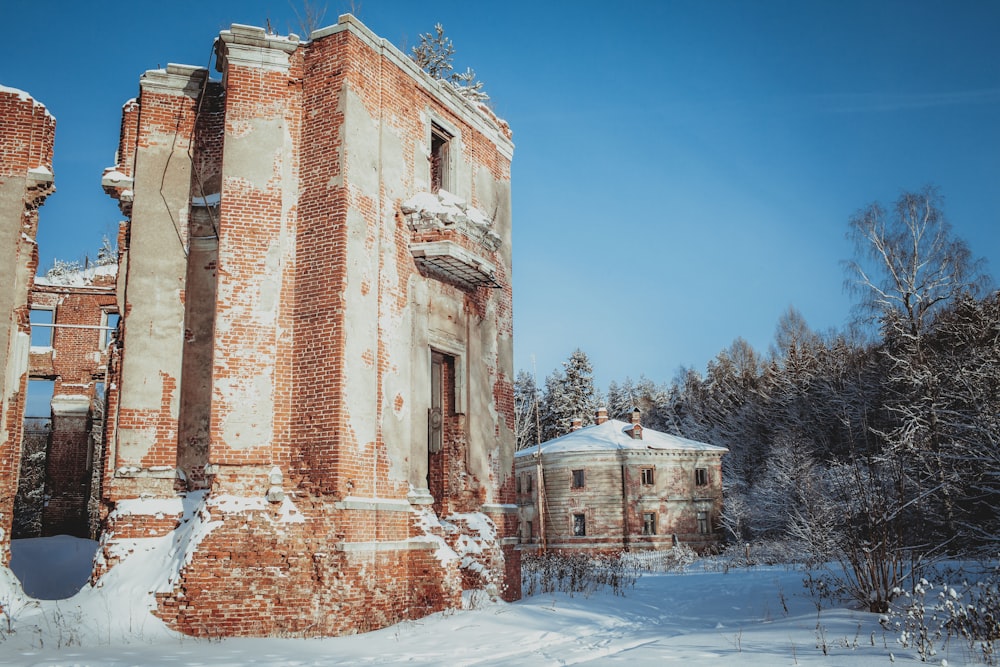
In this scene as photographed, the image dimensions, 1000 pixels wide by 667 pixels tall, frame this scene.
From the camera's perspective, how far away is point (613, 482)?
128 feet

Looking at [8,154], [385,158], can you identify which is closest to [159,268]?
[8,154]

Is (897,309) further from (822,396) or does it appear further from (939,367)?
(822,396)

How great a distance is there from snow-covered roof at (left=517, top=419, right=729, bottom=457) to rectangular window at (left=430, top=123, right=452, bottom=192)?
2544 centimetres

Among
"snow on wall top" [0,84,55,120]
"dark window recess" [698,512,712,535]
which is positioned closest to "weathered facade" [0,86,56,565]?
"snow on wall top" [0,84,55,120]

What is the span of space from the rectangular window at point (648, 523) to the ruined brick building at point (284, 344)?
1014 inches

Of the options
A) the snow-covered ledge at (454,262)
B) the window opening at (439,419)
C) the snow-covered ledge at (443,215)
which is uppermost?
the snow-covered ledge at (443,215)

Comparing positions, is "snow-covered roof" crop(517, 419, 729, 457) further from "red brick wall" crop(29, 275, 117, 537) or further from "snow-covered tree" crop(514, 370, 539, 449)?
"red brick wall" crop(29, 275, 117, 537)

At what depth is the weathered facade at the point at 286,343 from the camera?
11.2 metres

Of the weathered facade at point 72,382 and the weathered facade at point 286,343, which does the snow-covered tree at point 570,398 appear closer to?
the weathered facade at point 72,382

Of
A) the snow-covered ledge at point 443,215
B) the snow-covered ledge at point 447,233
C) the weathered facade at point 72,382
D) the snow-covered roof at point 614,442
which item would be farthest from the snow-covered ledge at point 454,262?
the snow-covered roof at point 614,442

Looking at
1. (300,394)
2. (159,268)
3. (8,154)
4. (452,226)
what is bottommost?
(300,394)

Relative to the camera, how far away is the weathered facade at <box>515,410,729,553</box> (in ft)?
127

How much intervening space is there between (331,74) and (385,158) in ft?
5.20

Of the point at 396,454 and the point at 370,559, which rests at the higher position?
the point at 396,454
